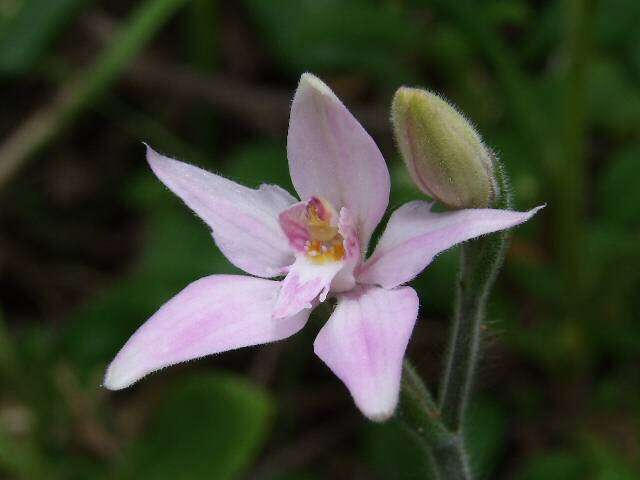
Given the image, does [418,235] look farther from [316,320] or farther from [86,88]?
[86,88]

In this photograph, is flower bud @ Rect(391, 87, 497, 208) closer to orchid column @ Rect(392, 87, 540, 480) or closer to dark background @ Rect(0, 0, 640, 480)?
orchid column @ Rect(392, 87, 540, 480)

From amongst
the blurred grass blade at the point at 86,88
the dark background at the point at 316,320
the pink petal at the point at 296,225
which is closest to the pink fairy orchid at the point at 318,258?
the pink petal at the point at 296,225

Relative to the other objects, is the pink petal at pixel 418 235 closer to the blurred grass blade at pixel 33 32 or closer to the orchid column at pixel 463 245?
the orchid column at pixel 463 245

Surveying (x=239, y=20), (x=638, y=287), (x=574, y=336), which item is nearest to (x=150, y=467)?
(x=574, y=336)

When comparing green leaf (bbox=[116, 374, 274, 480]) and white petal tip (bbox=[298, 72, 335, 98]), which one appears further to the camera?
green leaf (bbox=[116, 374, 274, 480])

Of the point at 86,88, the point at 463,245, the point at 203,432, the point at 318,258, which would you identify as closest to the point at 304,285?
the point at 318,258

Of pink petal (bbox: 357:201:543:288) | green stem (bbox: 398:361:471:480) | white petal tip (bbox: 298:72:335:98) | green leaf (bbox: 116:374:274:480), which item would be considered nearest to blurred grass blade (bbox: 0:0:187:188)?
green leaf (bbox: 116:374:274:480)

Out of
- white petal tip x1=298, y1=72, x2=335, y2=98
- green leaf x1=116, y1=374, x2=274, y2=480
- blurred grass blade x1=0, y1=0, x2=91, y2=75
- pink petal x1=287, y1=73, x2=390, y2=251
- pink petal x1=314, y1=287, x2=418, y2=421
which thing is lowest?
green leaf x1=116, y1=374, x2=274, y2=480
